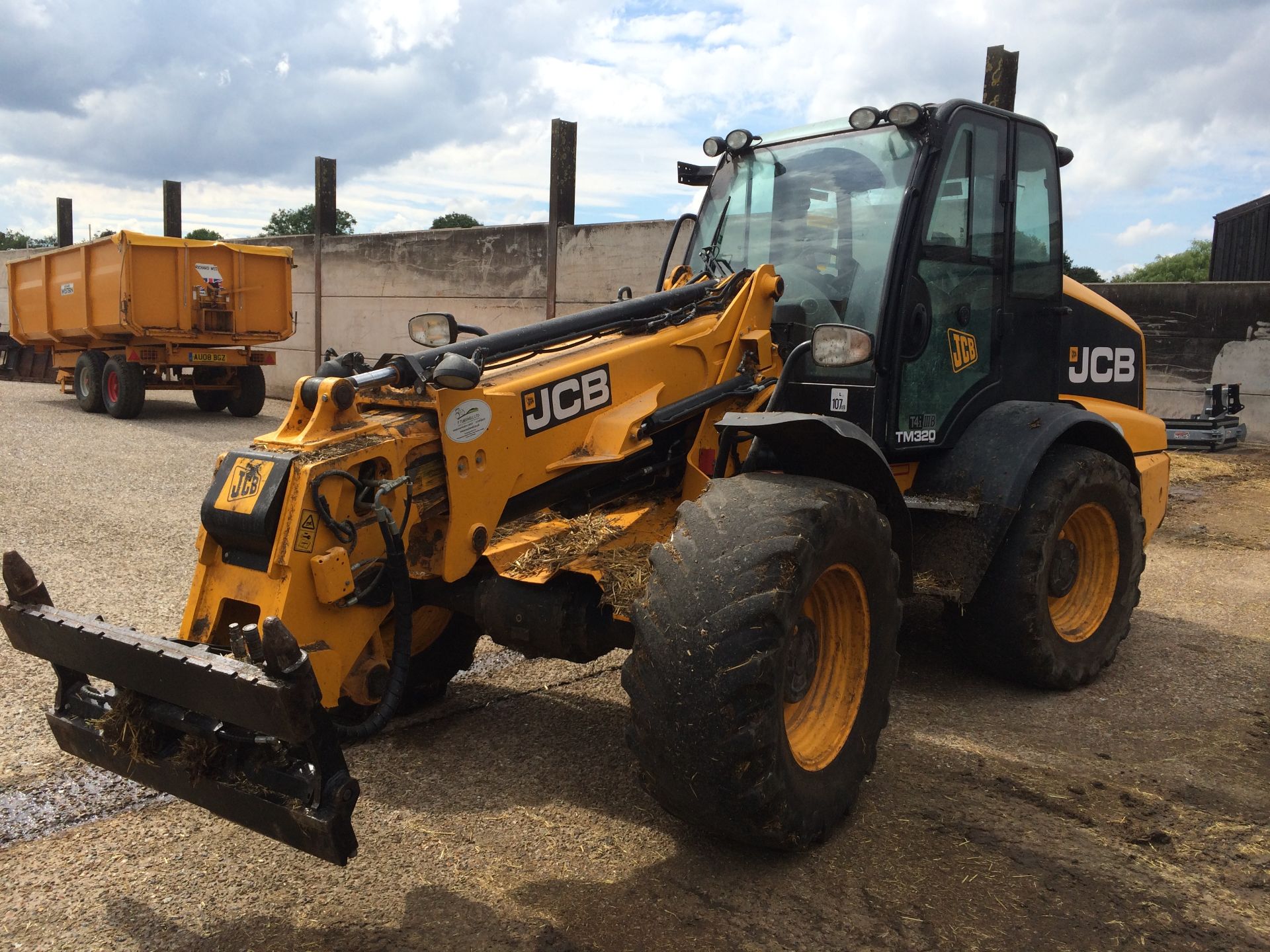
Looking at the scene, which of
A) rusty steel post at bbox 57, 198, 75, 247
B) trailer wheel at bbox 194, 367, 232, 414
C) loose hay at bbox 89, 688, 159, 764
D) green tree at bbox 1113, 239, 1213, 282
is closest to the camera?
loose hay at bbox 89, 688, 159, 764

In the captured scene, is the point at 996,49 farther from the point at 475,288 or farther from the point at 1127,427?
the point at 475,288

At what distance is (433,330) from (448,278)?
11962 millimetres

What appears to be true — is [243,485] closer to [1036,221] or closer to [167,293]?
[1036,221]

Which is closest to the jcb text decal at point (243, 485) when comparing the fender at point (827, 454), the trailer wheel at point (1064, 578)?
the fender at point (827, 454)

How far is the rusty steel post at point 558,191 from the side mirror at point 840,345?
10.0 metres

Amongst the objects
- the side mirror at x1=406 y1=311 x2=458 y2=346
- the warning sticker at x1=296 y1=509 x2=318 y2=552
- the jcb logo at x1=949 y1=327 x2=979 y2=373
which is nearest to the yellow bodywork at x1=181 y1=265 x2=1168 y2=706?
the warning sticker at x1=296 y1=509 x2=318 y2=552

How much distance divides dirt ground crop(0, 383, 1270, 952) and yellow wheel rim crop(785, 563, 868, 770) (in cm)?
33

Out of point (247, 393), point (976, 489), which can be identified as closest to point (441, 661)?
point (976, 489)

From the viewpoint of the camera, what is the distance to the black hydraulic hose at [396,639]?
3109mm

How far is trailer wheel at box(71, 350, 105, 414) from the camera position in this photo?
15516 mm

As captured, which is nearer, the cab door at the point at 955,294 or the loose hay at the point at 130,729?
the loose hay at the point at 130,729

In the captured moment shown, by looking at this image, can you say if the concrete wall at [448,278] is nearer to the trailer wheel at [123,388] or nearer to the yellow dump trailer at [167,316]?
the yellow dump trailer at [167,316]

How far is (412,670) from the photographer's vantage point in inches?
173

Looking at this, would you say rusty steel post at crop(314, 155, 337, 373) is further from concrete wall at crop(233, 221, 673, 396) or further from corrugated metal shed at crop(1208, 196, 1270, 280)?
corrugated metal shed at crop(1208, 196, 1270, 280)
